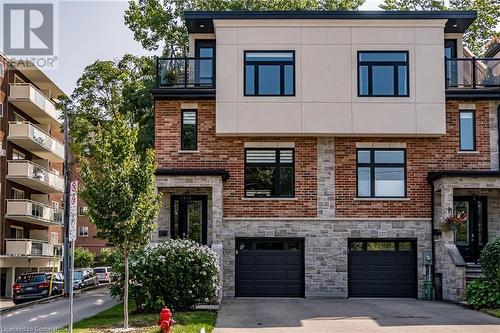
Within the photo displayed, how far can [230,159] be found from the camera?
2708 centimetres

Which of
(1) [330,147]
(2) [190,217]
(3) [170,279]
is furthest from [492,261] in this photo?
(2) [190,217]

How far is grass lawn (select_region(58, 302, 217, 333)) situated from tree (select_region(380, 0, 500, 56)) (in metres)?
24.7

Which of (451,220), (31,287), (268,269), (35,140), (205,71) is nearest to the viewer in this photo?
(451,220)

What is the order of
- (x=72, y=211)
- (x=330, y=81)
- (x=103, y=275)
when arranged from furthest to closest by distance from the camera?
1. (x=103, y=275)
2. (x=330, y=81)
3. (x=72, y=211)

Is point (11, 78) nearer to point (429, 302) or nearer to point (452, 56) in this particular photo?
point (452, 56)

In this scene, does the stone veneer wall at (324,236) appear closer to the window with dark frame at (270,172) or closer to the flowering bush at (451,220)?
the window with dark frame at (270,172)

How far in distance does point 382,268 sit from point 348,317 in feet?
23.1

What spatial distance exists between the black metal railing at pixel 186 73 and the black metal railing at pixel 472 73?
28.6 ft

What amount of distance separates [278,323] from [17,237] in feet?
115

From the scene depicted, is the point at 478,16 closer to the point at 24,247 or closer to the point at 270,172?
the point at 270,172

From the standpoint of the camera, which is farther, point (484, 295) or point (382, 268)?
point (382, 268)

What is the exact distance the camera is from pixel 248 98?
87.6 ft

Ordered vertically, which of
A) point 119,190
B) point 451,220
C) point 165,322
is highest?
point 119,190

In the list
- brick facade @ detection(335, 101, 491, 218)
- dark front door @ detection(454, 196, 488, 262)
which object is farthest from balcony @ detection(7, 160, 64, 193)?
dark front door @ detection(454, 196, 488, 262)
